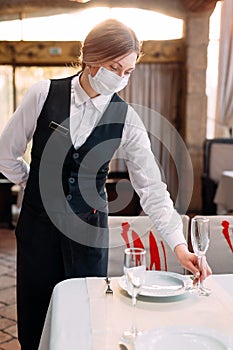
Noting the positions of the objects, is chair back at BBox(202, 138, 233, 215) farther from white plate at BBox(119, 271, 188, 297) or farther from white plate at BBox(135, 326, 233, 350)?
white plate at BBox(135, 326, 233, 350)

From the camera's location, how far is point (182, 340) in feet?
3.69

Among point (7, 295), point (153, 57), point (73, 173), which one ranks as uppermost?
point (153, 57)

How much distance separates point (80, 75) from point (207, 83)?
536 centimetres

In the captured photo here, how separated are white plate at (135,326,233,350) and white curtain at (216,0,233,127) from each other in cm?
568

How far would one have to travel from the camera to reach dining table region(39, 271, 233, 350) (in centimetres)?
114

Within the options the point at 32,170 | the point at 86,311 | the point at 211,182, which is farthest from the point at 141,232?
the point at 211,182

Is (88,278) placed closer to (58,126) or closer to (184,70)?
(58,126)

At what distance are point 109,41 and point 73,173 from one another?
1.43ft

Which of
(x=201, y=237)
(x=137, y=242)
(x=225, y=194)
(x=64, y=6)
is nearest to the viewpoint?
(x=201, y=237)

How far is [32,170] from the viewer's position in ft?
5.26

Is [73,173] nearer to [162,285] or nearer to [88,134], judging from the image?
[88,134]

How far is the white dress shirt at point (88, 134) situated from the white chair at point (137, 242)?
290 mm

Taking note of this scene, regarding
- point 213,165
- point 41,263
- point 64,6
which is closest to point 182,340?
point 41,263

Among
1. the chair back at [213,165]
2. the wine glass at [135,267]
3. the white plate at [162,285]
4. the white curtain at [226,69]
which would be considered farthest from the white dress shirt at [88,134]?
the white curtain at [226,69]
